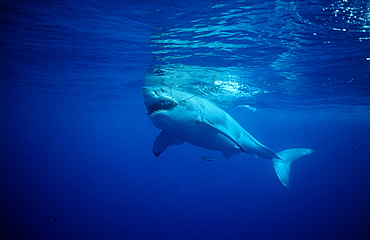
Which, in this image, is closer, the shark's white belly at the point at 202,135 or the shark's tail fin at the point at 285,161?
the shark's white belly at the point at 202,135

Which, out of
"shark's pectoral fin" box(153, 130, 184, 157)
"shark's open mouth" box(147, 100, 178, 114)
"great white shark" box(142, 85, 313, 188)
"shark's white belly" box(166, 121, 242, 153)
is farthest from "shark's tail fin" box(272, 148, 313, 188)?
"shark's open mouth" box(147, 100, 178, 114)

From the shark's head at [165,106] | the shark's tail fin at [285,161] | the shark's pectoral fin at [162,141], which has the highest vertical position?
the shark's head at [165,106]

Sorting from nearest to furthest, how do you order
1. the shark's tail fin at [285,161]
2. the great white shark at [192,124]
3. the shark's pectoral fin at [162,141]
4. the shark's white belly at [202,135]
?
the great white shark at [192,124]
the shark's white belly at [202,135]
the shark's pectoral fin at [162,141]
the shark's tail fin at [285,161]

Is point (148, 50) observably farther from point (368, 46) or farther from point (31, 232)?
point (31, 232)

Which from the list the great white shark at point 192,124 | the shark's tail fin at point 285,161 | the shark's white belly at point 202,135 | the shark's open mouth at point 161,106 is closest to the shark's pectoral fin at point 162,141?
the great white shark at point 192,124

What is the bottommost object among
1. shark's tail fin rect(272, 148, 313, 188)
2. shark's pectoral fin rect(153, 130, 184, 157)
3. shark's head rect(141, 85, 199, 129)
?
shark's tail fin rect(272, 148, 313, 188)

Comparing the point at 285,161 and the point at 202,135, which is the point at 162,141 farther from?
the point at 285,161

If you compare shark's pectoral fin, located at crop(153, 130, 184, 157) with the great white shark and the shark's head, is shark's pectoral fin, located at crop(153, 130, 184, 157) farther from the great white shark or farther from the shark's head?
the shark's head

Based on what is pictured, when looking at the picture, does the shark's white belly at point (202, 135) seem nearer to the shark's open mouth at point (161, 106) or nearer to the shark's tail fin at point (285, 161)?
the shark's open mouth at point (161, 106)

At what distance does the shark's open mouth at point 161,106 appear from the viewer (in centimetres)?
511

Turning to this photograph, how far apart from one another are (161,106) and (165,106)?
0.34 ft

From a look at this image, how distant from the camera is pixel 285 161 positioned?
1002 cm

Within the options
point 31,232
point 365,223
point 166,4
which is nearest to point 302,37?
point 166,4

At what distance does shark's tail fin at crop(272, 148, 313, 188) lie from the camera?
30.6ft
